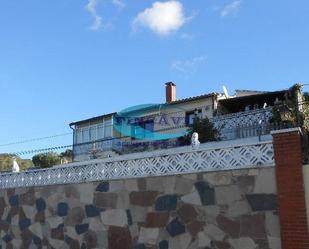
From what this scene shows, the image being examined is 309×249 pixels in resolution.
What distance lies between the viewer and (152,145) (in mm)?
21109

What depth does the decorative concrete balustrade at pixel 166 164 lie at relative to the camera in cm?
821

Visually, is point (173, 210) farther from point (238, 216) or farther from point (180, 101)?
point (180, 101)

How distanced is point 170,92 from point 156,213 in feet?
76.9

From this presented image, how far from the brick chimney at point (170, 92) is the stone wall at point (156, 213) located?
2034 cm

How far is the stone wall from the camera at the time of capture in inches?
315

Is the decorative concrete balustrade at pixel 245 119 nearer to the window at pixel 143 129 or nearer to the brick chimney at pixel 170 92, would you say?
the window at pixel 143 129

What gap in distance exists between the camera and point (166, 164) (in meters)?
9.48

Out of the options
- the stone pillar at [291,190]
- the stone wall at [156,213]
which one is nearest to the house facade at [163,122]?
the stone wall at [156,213]

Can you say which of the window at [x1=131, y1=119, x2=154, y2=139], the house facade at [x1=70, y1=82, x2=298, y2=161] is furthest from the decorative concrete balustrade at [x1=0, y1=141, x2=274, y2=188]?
the window at [x1=131, y1=119, x2=154, y2=139]

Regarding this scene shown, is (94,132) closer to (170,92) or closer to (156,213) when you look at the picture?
(170,92)

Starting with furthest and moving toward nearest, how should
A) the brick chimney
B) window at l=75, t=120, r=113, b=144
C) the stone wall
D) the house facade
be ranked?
window at l=75, t=120, r=113, b=144
the brick chimney
the house facade
the stone wall

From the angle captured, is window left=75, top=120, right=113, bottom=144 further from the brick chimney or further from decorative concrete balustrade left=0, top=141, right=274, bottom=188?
decorative concrete balustrade left=0, top=141, right=274, bottom=188

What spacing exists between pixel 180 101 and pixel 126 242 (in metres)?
20.9

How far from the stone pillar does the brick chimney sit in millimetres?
24597
